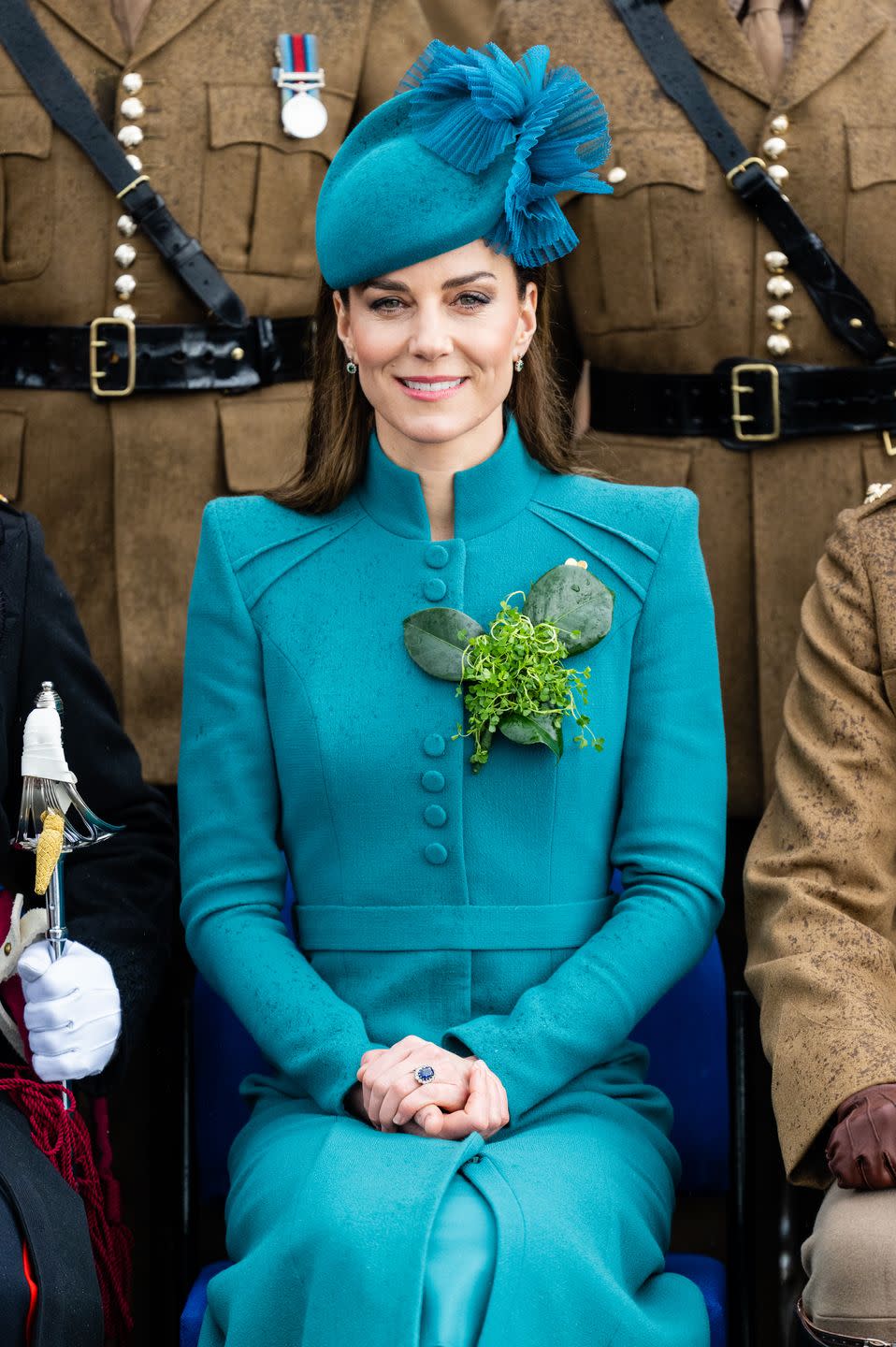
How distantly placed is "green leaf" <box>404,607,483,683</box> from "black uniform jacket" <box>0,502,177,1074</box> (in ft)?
1.48

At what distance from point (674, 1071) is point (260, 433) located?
4.27 ft

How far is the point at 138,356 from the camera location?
3.81m

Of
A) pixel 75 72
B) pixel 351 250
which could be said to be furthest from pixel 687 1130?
pixel 75 72

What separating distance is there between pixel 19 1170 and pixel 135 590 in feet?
4.46

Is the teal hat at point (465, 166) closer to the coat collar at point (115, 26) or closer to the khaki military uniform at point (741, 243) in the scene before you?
the khaki military uniform at point (741, 243)

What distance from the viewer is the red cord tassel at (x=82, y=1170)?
2.88 metres

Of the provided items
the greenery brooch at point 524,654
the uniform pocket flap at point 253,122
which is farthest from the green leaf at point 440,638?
the uniform pocket flap at point 253,122

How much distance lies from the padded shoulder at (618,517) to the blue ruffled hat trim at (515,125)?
336 mm

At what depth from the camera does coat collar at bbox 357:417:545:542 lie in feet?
10.2

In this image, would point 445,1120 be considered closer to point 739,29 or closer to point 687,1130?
point 687,1130

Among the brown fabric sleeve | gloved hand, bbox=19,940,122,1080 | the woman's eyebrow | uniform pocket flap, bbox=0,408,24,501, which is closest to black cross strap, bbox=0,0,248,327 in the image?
uniform pocket flap, bbox=0,408,24,501

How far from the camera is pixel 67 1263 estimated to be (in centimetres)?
274

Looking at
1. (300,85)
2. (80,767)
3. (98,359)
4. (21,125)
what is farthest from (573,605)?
(21,125)

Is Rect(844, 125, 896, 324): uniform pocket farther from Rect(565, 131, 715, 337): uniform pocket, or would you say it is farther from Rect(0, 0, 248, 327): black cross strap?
Rect(0, 0, 248, 327): black cross strap
